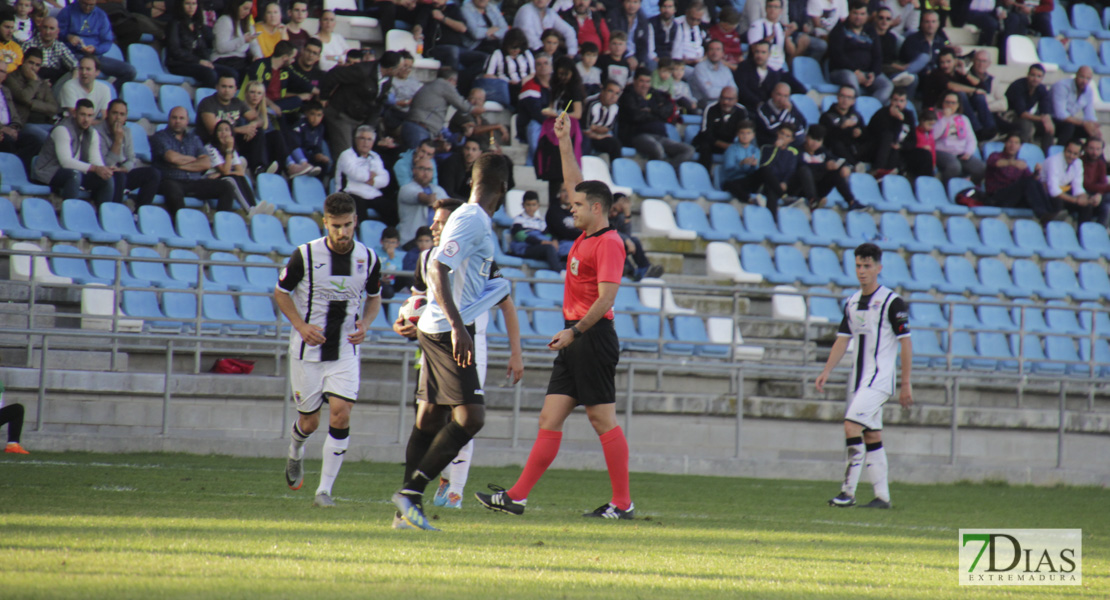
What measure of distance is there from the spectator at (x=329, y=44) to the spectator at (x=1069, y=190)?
35.4 ft

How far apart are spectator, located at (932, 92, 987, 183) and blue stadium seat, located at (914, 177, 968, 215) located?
45cm

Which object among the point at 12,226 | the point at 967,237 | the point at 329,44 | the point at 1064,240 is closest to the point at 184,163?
the point at 12,226

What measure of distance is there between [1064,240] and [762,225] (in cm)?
515

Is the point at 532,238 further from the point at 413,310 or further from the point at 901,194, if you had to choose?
the point at 413,310

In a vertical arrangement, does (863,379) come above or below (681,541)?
above

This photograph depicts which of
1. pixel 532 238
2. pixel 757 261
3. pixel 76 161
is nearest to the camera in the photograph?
pixel 76 161

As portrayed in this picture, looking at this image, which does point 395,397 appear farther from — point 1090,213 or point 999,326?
point 1090,213

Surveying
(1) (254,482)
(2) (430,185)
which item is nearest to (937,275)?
(2) (430,185)

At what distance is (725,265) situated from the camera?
15859 mm

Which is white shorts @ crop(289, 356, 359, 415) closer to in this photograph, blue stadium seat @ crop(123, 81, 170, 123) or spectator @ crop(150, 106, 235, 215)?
spectator @ crop(150, 106, 235, 215)

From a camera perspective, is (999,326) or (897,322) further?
(999,326)

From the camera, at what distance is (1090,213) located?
61.1 feet

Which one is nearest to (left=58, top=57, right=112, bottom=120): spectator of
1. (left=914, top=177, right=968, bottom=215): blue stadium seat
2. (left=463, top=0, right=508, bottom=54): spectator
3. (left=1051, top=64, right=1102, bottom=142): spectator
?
(left=463, top=0, right=508, bottom=54): spectator

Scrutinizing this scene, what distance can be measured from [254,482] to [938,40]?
50.0ft
